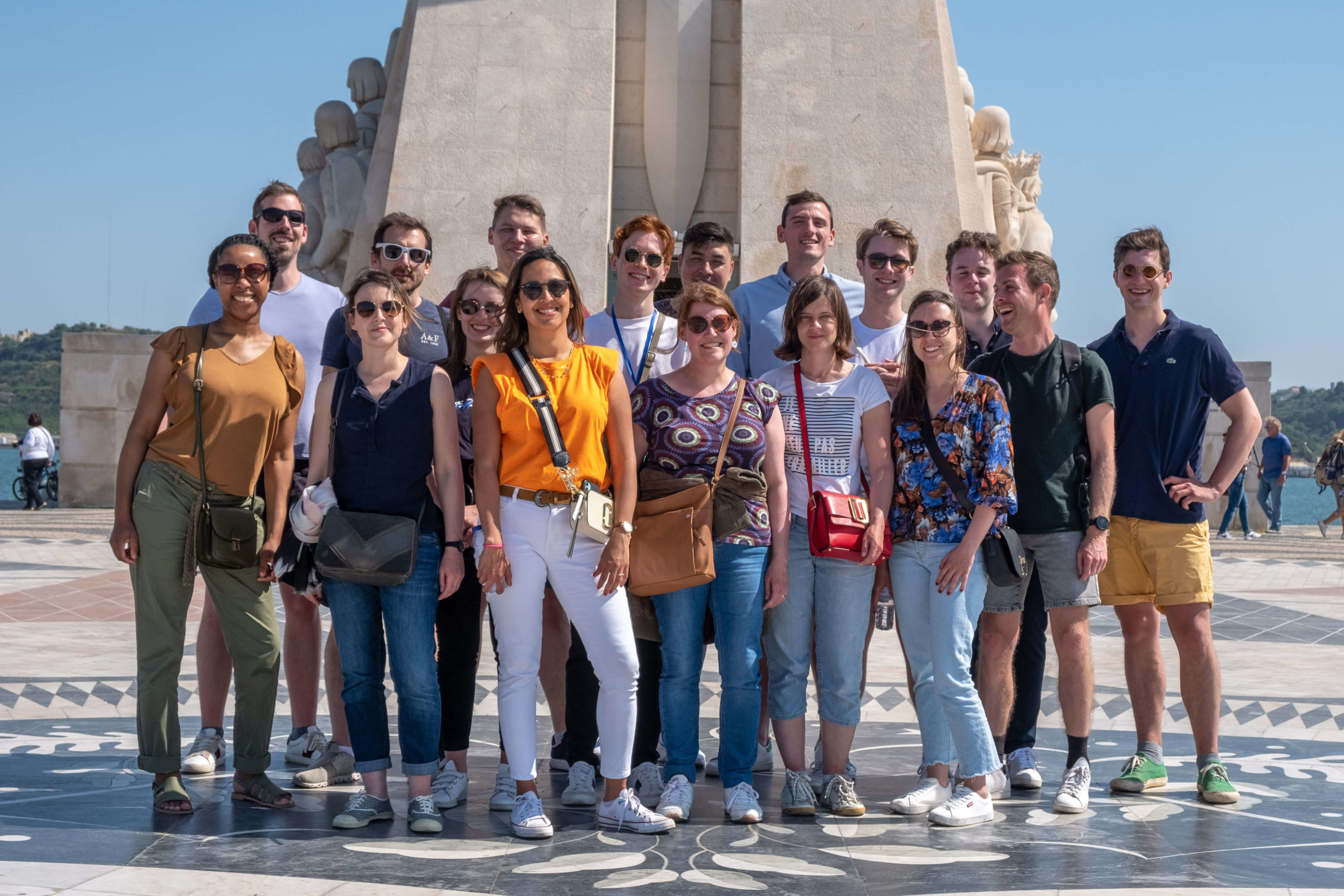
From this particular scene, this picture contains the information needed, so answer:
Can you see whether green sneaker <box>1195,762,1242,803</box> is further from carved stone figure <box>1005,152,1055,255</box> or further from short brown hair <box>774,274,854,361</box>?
carved stone figure <box>1005,152,1055,255</box>

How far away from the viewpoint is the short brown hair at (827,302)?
171 inches

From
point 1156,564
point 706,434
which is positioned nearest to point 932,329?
point 706,434

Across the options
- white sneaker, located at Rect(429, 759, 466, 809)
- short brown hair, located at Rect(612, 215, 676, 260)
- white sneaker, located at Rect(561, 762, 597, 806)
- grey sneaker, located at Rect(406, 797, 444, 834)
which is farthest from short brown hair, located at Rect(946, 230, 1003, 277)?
grey sneaker, located at Rect(406, 797, 444, 834)

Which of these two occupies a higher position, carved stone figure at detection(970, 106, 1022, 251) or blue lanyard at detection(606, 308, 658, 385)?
carved stone figure at detection(970, 106, 1022, 251)

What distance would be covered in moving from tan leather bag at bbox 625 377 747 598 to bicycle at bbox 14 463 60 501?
656 inches

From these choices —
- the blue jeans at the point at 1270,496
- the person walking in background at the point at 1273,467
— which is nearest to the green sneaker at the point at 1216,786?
the person walking in background at the point at 1273,467

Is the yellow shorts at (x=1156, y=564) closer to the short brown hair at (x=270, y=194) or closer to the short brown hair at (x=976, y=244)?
the short brown hair at (x=976, y=244)

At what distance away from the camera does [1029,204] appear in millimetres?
14227

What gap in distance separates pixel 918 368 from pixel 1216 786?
5.82 ft

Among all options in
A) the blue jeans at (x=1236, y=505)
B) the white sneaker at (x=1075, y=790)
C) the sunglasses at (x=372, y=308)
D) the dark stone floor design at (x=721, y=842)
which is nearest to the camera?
the dark stone floor design at (x=721, y=842)

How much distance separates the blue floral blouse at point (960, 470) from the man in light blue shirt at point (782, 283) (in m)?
0.81

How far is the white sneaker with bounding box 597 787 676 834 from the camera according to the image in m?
3.90

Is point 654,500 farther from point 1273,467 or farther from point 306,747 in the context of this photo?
point 1273,467

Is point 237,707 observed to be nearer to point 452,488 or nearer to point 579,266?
point 452,488
